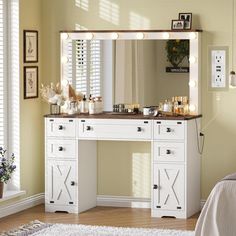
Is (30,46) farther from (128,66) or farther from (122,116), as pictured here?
(122,116)

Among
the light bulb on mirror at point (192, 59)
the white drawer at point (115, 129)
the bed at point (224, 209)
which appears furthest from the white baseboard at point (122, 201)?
the bed at point (224, 209)

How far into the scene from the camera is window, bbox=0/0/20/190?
24.7 ft

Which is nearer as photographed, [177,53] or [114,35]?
[177,53]

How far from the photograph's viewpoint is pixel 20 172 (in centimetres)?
770

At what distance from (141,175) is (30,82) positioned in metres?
1.46

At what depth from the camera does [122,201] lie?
7.89m

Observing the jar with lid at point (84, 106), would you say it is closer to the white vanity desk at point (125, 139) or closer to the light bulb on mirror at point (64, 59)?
the white vanity desk at point (125, 139)

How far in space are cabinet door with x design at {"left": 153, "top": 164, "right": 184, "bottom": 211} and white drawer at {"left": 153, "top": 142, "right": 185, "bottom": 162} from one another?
66mm

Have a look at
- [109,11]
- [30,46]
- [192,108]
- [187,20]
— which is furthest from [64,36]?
[192,108]

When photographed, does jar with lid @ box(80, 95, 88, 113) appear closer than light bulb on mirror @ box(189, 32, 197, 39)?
No

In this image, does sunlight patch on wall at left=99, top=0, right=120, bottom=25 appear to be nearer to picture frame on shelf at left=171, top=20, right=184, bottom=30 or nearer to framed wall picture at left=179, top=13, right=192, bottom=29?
picture frame on shelf at left=171, top=20, right=184, bottom=30

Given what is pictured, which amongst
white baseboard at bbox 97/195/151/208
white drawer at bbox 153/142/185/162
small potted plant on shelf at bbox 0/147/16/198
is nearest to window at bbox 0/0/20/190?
small potted plant on shelf at bbox 0/147/16/198

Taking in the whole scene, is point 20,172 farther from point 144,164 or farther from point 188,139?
point 188,139

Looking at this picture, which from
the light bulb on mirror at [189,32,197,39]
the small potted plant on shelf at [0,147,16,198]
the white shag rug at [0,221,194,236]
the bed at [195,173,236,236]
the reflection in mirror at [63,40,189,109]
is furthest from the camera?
the reflection in mirror at [63,40,189,109]
